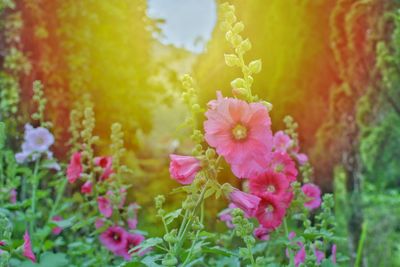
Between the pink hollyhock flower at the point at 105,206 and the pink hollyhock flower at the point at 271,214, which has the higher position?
the pink hollyhock flower at the point at 271,214

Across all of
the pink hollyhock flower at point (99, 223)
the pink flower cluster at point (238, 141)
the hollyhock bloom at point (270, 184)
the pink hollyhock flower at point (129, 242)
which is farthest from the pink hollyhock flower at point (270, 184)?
the pink hollyhock flower at point (99, 223)

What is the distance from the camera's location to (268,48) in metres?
4.77

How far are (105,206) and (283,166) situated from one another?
2.21 feet

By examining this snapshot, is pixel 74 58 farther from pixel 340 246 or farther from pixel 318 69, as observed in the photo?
pixel 340 246

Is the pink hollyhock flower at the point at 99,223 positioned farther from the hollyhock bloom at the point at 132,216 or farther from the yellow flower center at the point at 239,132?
the yellow flower center at the point at 239,132

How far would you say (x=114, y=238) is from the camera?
6.98 ft

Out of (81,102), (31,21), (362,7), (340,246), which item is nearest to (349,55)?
(362,7)

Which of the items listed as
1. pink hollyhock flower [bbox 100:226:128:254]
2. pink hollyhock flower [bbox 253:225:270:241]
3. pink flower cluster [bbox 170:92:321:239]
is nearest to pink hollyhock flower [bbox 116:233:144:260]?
pink hollyhock flower [bbox 100:226:128:254]

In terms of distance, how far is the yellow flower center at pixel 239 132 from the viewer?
51.3 inches

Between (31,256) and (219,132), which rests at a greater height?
(219,132)

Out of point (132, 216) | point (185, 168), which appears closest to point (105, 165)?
point (132, 216)

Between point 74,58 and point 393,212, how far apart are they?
355cm

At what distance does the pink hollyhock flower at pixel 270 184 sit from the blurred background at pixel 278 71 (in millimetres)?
2405

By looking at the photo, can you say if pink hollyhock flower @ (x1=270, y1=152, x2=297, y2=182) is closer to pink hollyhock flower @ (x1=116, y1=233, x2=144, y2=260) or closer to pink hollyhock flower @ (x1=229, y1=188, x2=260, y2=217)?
pink hollyhock flower @ (x1=229, y1=188, x2=260, y2=217)
